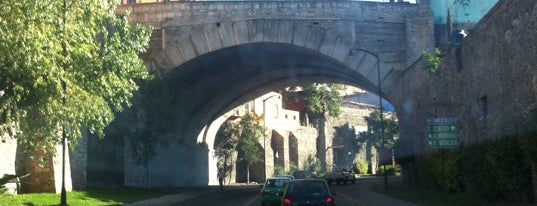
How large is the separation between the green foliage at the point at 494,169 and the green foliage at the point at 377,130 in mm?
53845

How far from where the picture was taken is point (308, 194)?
48.5 ft

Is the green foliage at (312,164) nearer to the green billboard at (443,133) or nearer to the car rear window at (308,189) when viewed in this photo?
the green billboard at (443,133)

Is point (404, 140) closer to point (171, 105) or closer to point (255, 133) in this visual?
point (171, 105)

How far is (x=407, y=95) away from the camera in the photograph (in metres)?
37.1

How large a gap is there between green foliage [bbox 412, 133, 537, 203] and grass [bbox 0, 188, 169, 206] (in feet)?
44.9

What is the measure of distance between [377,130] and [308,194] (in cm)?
7403

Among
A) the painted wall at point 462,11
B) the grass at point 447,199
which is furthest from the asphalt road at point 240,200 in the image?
the painted wall at point 462,11

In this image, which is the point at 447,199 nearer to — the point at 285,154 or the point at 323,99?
the point at 285,154

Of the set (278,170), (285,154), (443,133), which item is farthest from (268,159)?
(443,133)

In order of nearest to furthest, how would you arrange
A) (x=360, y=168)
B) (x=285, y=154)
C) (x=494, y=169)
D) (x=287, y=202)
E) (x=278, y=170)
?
(x=287, y=202) → (x=494, y=169) → (x=278, y=170) → (x=285, y=154) → (x=360, y=168)

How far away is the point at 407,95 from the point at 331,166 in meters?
53.0

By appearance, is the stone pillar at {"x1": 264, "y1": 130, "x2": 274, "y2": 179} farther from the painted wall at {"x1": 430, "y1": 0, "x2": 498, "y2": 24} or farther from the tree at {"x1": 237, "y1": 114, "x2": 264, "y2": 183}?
the painted wall at {"x1": 430, "y1": 0, "x2": 498, "y2": 24}

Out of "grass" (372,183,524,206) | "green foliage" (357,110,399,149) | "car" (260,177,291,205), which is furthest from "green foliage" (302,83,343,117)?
"car" (260,177,291,205)

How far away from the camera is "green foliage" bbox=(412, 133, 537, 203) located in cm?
1775
